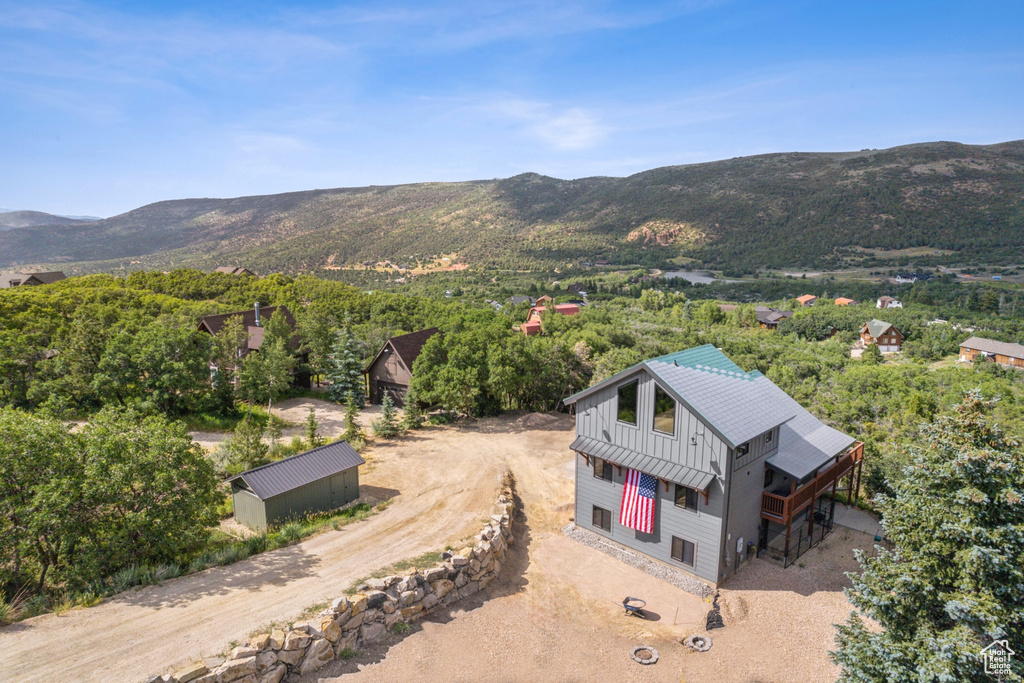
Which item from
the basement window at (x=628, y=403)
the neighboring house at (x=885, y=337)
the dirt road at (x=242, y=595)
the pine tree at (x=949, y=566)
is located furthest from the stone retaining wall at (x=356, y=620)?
the neighboring house at (x=885, y=337)

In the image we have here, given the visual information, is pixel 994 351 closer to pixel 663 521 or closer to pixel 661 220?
pixel 663 521

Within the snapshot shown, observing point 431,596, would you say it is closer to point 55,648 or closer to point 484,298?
point 55,648

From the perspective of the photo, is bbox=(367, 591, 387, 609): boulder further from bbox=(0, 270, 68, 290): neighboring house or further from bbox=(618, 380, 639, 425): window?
bbox=(0, 270, 68, 290): neighboring house

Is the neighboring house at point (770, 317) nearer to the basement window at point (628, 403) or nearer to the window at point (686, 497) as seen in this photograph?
the basement window at point (628, 403)

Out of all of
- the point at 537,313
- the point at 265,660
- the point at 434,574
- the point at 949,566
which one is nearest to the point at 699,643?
the point at 949,566

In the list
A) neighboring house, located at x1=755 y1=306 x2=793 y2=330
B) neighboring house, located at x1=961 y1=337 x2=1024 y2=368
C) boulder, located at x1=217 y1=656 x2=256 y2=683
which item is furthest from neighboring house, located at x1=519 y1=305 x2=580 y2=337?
boulder, located at x1=217 y1=656 x2=256 y2=683

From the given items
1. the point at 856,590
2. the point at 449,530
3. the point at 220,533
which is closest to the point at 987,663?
the point at 856,590
